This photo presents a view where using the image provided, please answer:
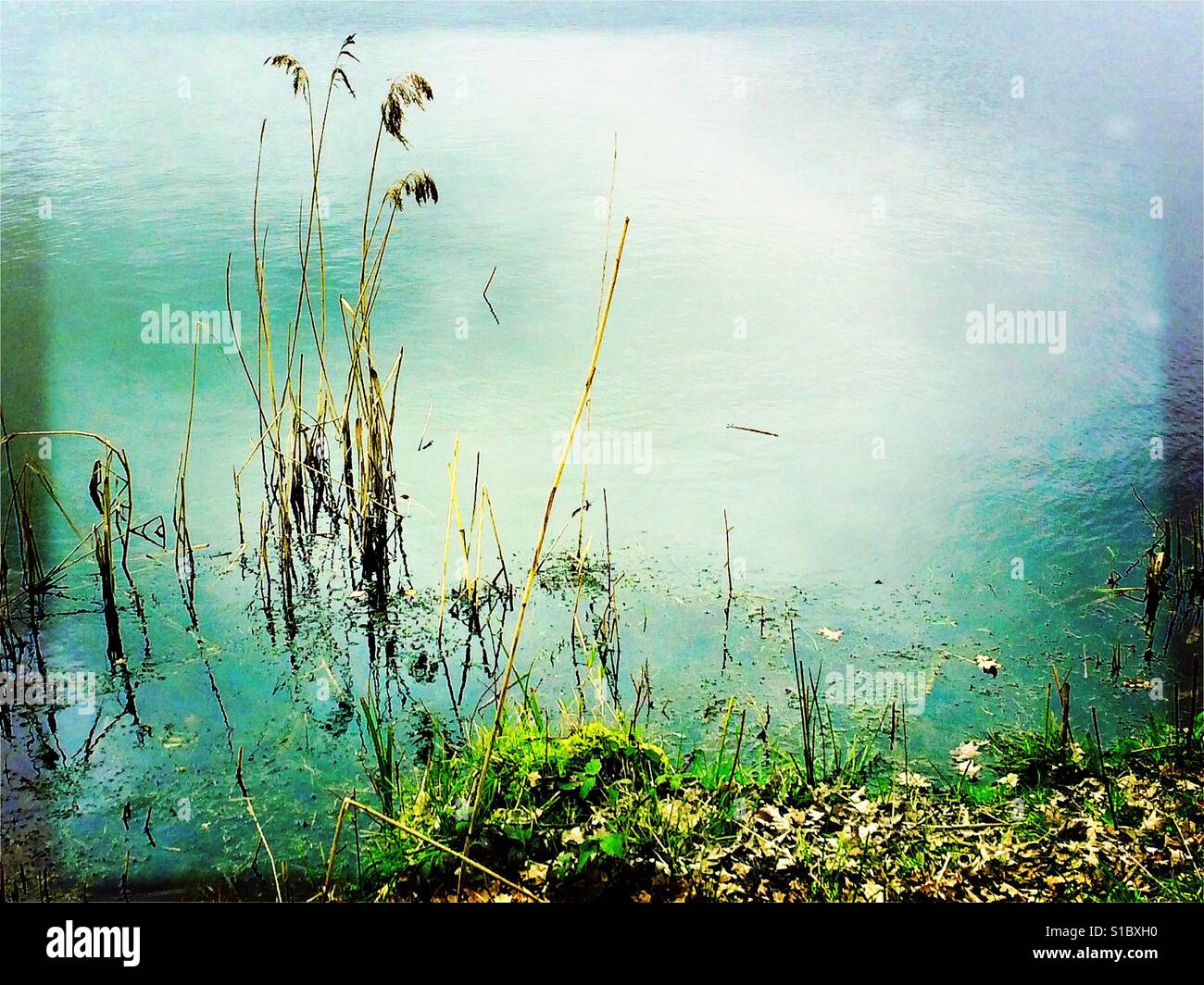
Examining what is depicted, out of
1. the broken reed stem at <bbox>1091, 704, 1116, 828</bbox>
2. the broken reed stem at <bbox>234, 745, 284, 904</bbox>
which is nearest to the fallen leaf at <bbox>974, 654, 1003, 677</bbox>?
the broken reed stem at <bbox>1091, 704, 1116, 828</bbox>

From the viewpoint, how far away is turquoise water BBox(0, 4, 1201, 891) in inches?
123

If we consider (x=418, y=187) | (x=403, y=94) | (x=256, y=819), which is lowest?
(x=256, y=819)

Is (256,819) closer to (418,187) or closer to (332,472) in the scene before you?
(332,472)

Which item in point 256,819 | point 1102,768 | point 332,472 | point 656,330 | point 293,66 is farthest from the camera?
→ point 656,330

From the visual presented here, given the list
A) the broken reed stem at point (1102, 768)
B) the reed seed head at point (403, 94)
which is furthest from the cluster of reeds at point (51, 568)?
the broken reed stem at point (1102, 768)

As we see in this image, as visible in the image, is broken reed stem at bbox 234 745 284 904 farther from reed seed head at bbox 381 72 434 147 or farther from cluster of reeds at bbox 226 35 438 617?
reed seed head at bbox 381 72 434 147

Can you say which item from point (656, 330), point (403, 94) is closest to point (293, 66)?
point (403, 94)

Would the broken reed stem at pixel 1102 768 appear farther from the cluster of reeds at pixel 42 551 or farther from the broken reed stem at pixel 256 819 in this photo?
the cluster of reeds at pixel 42 551

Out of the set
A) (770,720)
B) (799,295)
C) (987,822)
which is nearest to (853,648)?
(770,720)

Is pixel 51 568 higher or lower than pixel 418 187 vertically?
lower

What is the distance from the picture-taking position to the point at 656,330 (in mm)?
4676

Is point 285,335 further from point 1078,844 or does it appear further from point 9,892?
point 1078,844

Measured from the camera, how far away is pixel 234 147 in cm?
477

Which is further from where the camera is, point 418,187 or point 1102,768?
point 418,187
